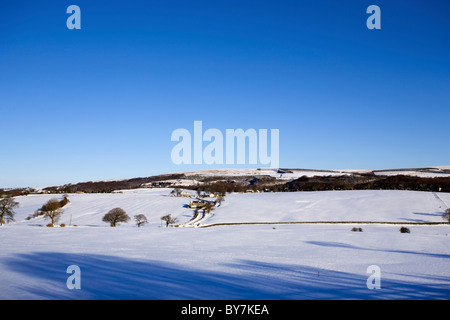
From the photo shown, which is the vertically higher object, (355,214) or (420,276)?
(420,276)

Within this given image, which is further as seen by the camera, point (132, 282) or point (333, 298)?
point (132, 282)

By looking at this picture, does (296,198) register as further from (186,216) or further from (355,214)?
(186,216)

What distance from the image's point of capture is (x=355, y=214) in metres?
52.9

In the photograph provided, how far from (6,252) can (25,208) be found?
71.3m

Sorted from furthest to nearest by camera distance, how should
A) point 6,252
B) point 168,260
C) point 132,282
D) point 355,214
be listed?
point 355,214 < point 6,252 < point 168,260 < point 132,282

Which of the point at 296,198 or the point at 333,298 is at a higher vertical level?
the point at 333,298

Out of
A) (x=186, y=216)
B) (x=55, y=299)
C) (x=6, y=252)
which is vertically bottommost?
(x=186, y=216)

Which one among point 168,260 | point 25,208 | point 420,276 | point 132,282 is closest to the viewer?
point 132,282
